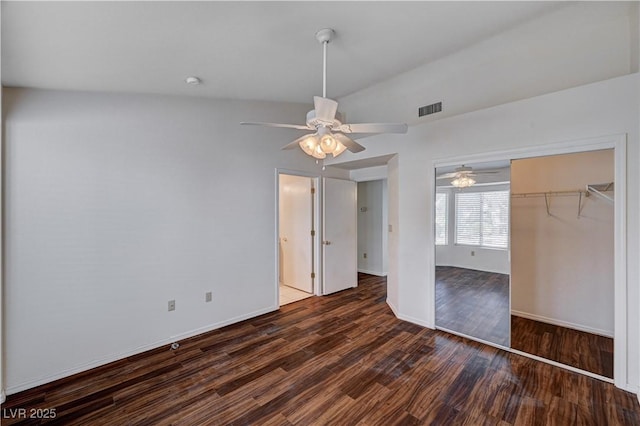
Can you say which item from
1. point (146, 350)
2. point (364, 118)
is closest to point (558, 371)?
point (364, 118)

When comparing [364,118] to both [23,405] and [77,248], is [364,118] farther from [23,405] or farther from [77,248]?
[23,405]

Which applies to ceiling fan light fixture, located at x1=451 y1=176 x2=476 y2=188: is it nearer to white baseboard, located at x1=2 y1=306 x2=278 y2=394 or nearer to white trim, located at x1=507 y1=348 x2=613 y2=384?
white trim, located at x1=507 y1=348 x2=613 y2=384

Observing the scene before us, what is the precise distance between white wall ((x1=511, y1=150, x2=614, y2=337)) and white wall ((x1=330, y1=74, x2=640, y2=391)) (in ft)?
1.24

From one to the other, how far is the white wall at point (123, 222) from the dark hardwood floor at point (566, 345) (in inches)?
129

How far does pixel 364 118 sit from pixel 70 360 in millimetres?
4391

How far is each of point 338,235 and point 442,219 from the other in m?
1.97

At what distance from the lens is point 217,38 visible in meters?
2.05

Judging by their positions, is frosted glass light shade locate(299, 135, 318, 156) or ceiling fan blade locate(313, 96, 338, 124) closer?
ceiling fan blade locate(313, 96, 338, 124)

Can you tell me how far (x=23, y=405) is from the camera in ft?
6.91

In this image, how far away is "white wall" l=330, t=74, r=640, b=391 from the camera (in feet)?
7.07

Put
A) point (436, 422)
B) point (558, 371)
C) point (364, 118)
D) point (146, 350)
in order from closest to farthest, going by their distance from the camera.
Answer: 1. point (436, 422)
2. point (558, 371)
3. point (146, 350)
4. point (364, 118)

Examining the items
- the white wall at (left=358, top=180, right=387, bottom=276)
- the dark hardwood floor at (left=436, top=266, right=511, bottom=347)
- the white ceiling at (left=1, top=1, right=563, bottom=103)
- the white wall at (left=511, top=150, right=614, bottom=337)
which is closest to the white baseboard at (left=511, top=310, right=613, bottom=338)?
the white wall at (left=511, top=150, right=614, bottom=337)

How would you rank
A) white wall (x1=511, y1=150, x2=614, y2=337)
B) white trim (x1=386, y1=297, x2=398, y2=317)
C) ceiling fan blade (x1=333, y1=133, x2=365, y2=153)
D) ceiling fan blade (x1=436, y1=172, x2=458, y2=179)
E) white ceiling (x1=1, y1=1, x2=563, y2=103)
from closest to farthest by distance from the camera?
white ceiling (x1=1, y1=1, x2=563, y2=103)
ceiling fan blade (x1=333, y1=133, x2=365, y2=153)
white wall (x1=511, y1=150, x2=614, y2=337)
ceiling fan blade (x1=436, y1=172, x2=458, y2=179)
white trim (x1=386, y1=297, x2=398, y2=317)

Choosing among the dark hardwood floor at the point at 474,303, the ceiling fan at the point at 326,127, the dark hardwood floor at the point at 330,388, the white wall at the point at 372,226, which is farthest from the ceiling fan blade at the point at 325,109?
the white wall at the point at 372,226
